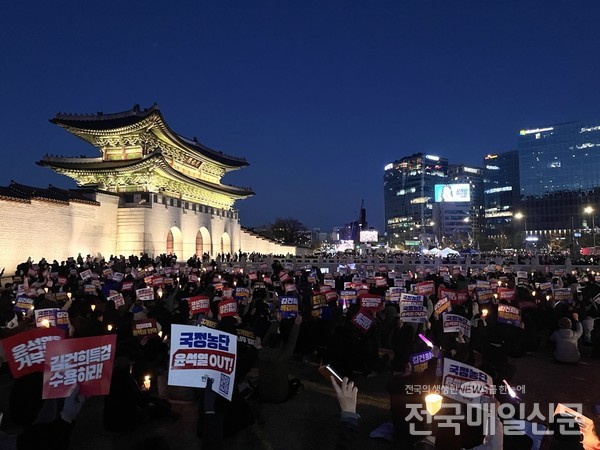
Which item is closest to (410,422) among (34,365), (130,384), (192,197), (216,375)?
(216,375)

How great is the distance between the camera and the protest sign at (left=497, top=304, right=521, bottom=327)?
340 inches

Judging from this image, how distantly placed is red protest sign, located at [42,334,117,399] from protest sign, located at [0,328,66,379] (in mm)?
806

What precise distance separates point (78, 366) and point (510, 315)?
7.98m

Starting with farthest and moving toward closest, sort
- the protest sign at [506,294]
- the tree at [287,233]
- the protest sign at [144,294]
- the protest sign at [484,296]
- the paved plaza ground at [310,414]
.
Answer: the tree at [287,233] → the protest sign at [484,296] → the protest sign at [144,294] → the protest sign at [506,294] → the paved plaza ground at [310,414]

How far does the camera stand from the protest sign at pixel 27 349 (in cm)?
468

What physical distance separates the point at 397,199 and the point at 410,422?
509 ft

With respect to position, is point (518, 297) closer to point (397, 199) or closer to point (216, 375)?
point (216, 375)

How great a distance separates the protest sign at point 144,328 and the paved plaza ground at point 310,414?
1.19 meters

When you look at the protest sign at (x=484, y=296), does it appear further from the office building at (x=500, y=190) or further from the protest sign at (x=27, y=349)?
the office building at (x=500, y=190)

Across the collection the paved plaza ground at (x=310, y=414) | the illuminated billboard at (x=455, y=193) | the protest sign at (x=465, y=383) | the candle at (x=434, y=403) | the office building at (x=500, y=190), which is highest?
the office building at (x=500, y=190)

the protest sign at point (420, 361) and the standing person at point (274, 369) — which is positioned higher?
the protest sign at point (420, 361)

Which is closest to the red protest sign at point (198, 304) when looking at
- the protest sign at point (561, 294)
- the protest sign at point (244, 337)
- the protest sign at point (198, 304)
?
the protest sign at point (198, 304)

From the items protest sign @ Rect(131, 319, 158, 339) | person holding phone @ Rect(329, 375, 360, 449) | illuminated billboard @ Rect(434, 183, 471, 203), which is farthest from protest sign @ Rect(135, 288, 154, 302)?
illuminated billboard @ Rect(434, 183, 471, 203)

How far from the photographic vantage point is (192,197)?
45.4m
